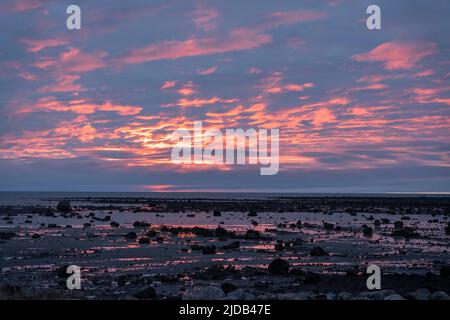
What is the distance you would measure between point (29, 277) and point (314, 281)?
10.7 meters

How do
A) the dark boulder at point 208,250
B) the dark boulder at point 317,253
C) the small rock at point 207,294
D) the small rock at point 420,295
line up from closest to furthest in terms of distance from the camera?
the small rock at point 207,294
the small rock at point 420,295
the dark boulder at point 317,253
the dark boulder at point 208,250

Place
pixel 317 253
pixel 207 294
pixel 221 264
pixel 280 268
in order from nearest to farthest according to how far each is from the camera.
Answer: pixel 207 294 → pixel 280 268 → pixel 221 264 → pixel 317 253

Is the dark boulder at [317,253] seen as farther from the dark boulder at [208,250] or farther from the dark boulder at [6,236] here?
A: the dark boulder at [6,236]

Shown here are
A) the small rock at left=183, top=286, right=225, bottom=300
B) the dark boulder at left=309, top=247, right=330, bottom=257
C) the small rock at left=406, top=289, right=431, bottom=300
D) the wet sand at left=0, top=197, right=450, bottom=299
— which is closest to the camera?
the small rock at left=183, top=286, right=225, bottom=300

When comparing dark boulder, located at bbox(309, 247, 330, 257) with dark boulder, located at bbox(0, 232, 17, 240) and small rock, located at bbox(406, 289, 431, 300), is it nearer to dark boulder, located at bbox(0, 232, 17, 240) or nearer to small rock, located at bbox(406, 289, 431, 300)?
small rock, located at bbox(406, 289, 431, 300)

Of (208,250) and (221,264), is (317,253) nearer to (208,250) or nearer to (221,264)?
(208,250)

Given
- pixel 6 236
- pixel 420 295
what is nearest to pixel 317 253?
pixel 420 295

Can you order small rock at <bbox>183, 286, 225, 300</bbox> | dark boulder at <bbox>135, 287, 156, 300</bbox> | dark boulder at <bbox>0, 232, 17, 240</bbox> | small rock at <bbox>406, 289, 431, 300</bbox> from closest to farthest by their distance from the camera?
1. small rock at <bbox>183, 286, 225, 300</bbox>
2. small rock at <bbox>406, 289, 431, 300</bbox>
3. dark boulder at <bbox>135, 287, 156, 300</bbox>
4. dark boulder at <bbox>0, 232, 17, 240</bbox>

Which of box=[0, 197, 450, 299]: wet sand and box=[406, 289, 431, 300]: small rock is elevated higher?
box=[406, 289, 431, 300]: small rock

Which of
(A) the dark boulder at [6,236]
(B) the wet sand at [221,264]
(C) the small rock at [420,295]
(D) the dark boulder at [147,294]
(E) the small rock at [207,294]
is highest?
(E) the small rock at [207,294]

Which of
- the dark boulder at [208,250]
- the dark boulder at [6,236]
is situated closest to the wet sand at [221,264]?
the dark boulder at [208,250]

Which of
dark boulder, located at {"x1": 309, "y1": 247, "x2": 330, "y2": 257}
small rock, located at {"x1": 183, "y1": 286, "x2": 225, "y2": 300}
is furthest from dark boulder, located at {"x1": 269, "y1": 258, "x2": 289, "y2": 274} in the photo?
small rock, located at {"x1": 183, "y1": 286, "x2": 225, "y2": 300}
